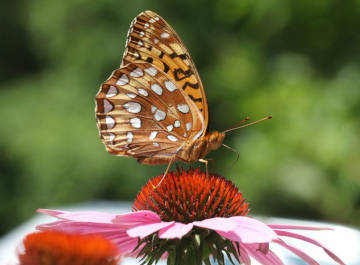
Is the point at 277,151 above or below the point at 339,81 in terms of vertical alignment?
below

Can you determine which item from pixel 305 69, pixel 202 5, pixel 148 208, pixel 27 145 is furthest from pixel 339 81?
pixel 27 145

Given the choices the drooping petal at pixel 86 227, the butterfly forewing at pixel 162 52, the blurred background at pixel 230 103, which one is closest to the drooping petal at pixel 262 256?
the drooping petal at pixel 86 227

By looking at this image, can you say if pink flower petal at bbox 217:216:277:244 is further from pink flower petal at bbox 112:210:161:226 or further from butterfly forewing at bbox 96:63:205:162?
butterfly forewing at bbox 96:63:205:162

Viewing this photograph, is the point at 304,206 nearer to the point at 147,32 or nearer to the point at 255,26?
the point at 255,26

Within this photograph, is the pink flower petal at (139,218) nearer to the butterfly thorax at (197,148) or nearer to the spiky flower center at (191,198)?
the spiky flower center at (191,198)

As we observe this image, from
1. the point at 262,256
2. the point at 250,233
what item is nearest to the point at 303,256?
the point at 262,256
